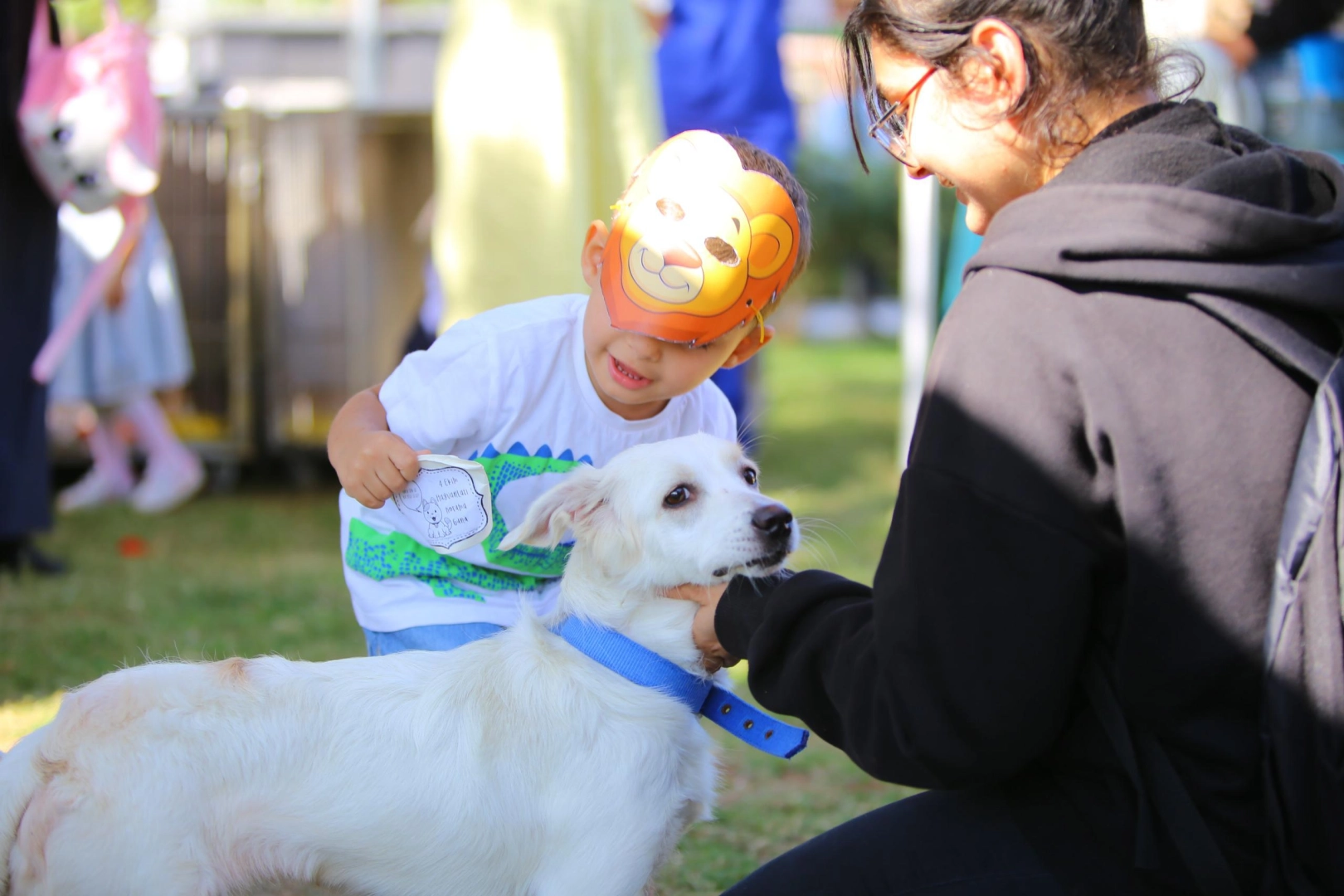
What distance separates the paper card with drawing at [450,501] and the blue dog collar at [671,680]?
0.97 feet

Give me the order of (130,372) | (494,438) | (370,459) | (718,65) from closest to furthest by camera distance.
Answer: (370,459) → (494,438) → (718,65) → (130,372)

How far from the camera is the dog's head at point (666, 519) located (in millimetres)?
2293

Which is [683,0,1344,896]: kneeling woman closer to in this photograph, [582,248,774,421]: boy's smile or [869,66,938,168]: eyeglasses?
[869,66,938,168]: eyeglasses

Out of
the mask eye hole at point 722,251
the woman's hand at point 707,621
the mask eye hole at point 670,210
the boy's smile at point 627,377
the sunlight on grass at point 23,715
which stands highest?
the mask eye hole at point 670,210

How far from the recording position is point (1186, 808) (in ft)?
5.31

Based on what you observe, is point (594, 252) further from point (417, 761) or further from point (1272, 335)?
point (1272, 335)

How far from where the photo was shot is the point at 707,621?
2299mm

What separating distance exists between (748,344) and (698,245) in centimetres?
41

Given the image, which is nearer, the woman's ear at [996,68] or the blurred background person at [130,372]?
the woman's ear at [996,68]

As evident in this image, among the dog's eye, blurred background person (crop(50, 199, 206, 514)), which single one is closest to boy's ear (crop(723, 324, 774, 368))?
the dog's eye

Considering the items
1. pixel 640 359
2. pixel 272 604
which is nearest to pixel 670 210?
pixel 640 359

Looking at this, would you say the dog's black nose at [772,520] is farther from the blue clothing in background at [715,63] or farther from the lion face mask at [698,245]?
the blue clothing in background at [715,63]

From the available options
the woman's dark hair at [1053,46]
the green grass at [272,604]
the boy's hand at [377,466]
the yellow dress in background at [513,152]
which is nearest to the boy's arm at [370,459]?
the boy's hand at [377,466]

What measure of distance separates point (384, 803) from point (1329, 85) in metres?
8.22
